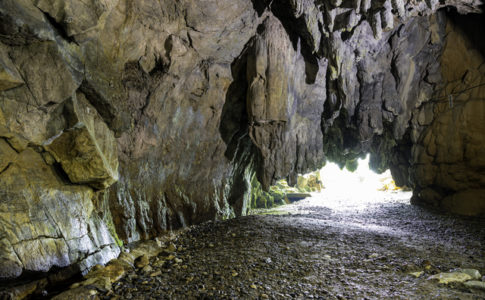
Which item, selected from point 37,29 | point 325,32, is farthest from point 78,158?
point 325,32

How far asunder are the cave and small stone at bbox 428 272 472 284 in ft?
0.13

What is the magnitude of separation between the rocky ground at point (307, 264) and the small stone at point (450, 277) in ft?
0.37

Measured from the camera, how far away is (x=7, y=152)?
380 cm

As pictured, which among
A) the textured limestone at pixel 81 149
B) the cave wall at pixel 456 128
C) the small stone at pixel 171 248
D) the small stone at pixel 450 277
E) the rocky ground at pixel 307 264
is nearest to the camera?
the rocky ground at pixel 307 264

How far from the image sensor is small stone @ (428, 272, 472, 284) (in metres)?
3.75

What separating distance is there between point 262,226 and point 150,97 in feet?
14.6

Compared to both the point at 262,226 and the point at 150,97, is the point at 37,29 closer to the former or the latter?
the point at 150,97

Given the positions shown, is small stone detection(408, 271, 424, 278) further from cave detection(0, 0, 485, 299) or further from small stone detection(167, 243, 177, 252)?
small stone detection(167, 243, 177, 252)

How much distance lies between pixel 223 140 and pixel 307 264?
5563mm

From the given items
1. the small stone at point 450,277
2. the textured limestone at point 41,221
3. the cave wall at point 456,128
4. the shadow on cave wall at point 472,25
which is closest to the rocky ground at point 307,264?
the small stone at point 450,277

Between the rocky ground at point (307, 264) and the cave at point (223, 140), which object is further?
the cave at point (223, 140)

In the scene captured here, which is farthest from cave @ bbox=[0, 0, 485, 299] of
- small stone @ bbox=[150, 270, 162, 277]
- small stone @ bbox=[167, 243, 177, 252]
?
small stone @ bbox=[167, 243, 177, 252]

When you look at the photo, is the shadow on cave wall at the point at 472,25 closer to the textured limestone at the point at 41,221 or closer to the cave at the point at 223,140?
the cave at the point at 223,140

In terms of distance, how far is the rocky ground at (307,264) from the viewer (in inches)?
138
